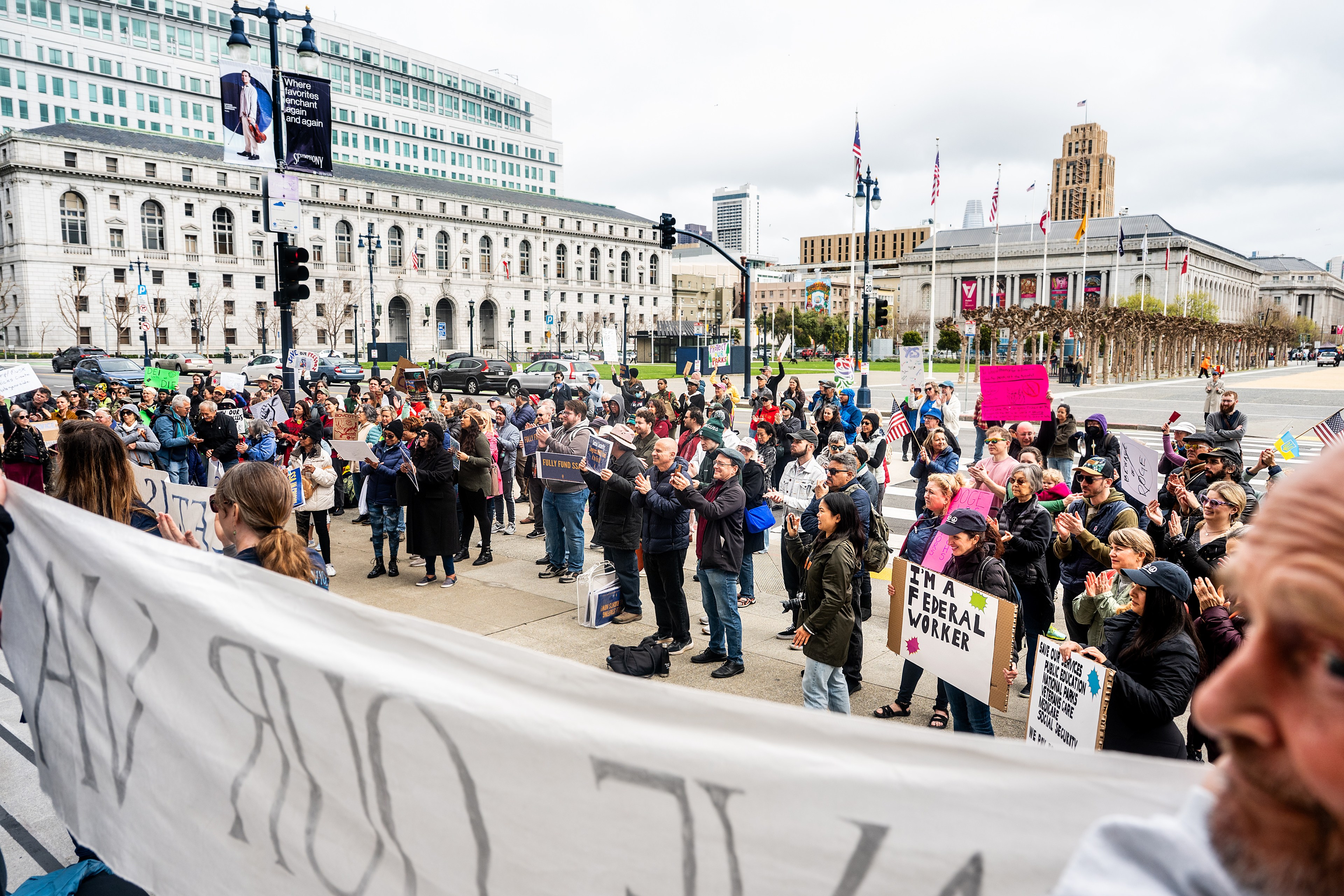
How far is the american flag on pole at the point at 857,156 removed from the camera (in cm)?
3256

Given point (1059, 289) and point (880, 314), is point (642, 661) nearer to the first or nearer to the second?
point (880, 314)

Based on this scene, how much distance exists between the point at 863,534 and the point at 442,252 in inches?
4468

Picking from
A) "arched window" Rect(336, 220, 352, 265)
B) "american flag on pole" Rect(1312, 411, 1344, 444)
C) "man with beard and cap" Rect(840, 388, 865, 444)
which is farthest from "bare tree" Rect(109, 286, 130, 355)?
"american flag on pole" Rect(1312, 411, 1344, 444)

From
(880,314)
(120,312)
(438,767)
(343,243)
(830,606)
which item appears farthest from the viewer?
(343,243)

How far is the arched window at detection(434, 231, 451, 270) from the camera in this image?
11088cm

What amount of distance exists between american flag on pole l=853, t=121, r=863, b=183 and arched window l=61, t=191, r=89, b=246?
3222 inches

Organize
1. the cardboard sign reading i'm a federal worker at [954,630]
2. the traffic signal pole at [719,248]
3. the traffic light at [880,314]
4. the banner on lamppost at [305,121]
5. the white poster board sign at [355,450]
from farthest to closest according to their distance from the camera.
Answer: the traffic light at [880,314], the traffic signal pole at [719,248], the banner on lamppost at [305,121], the white poster board sign at [355,450], the cardboard sign reading i'm a federal worker at [954,630]

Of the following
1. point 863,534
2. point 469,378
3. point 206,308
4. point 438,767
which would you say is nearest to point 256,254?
point 206,308

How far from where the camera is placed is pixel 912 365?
72.3 ft

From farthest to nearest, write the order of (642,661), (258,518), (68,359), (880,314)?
1. (68,359)
2. (880,314)
3. (642,661)
4. (258,518)

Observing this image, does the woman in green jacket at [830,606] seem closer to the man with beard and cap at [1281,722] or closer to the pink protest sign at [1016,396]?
the man with beard and cap at [1281,722]

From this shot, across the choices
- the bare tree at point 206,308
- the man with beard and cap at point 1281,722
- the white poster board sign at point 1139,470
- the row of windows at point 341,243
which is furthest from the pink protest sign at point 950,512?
the bare tree at point 206,308

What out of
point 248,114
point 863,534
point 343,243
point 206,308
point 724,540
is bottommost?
point 724,540

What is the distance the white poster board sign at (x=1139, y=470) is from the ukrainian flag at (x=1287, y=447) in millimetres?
2955
